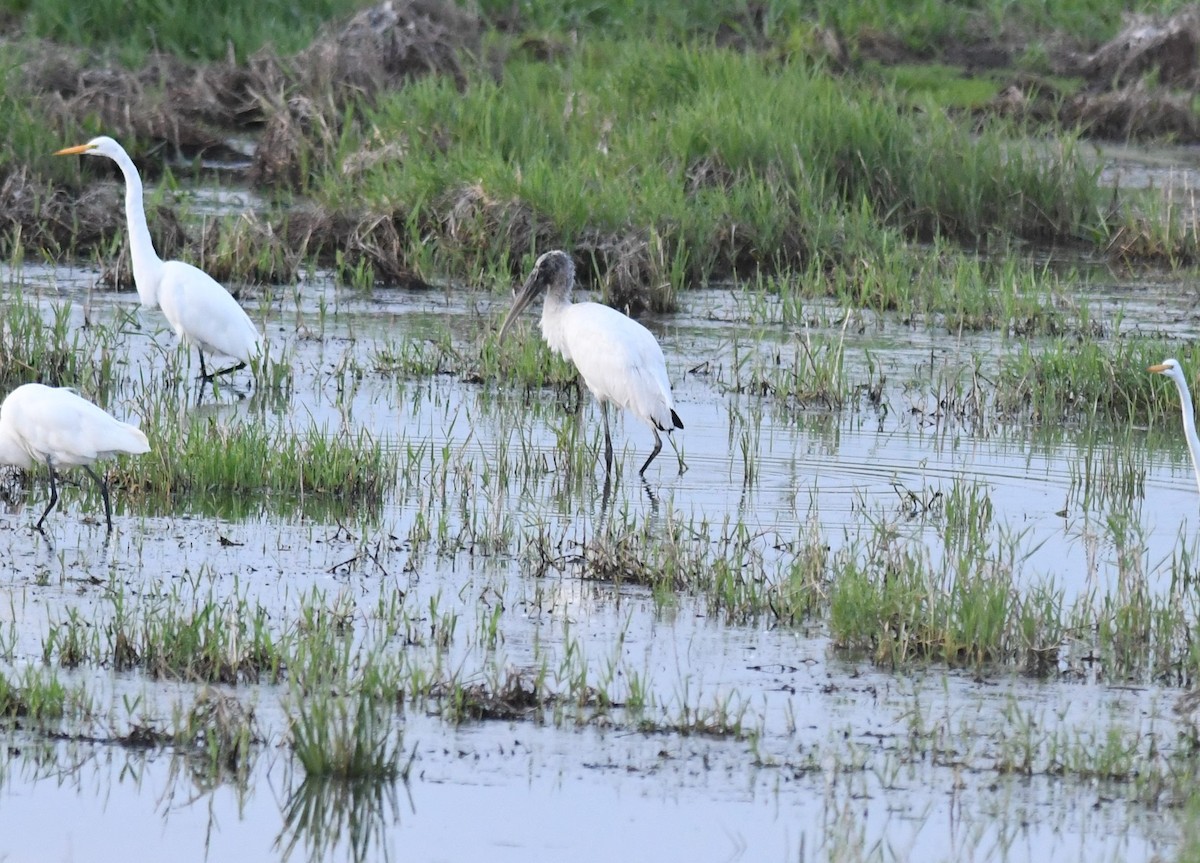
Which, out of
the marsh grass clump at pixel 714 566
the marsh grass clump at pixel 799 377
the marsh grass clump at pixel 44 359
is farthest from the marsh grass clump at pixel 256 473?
the marsh grass clump at pixel 799 377

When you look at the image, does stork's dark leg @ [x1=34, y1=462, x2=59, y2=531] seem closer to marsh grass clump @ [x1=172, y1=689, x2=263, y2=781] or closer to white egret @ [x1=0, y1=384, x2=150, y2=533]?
white egret @ [x1=0, y1=384, x2=150, y2=533]

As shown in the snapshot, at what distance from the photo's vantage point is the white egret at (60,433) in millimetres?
7266

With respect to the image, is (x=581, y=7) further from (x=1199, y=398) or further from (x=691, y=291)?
(x=1199, y=398)

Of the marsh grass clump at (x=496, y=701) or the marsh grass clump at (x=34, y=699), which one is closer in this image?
the marsh grass clump at (x=34, y=699)

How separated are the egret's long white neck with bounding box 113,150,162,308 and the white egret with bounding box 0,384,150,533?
3212 mm

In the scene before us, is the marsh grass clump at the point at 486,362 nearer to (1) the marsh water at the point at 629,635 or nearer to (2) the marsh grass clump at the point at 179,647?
(1) the marsh water at the point at 629,635

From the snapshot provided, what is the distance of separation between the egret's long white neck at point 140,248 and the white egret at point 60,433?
10.5 feet

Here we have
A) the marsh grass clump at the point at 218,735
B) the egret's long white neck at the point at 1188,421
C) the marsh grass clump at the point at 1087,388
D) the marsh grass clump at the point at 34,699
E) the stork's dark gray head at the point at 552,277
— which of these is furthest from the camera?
the stork's dark gray head at the point at 552,277

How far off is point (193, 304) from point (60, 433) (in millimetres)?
3050

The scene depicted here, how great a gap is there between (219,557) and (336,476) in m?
0.95

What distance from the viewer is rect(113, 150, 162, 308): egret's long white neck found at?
1066 centimetres

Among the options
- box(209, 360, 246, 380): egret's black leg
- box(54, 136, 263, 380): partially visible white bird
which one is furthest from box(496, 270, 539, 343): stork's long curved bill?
box(209, 360, 246, 380): egret's black leg

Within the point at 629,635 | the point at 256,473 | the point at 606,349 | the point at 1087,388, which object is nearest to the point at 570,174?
the point at 606,349

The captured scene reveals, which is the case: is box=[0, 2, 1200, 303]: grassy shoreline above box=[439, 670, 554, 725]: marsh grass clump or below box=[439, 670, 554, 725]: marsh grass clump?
above
